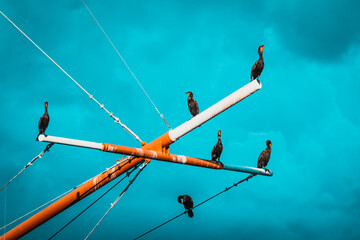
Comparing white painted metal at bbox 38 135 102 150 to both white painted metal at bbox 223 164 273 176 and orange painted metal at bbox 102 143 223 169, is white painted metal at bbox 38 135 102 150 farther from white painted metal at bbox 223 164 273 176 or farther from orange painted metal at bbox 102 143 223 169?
white painted metal at bbox 223 164 273 176

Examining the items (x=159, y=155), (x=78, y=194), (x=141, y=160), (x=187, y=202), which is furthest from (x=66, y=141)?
(x=187, y=202)

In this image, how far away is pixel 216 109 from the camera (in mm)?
10148

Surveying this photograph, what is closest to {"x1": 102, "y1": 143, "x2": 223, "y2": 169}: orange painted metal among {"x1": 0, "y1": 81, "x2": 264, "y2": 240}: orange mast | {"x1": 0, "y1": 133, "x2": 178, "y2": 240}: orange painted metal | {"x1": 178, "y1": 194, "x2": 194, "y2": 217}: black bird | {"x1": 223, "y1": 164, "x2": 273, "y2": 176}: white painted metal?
{"x1": 0, "y1": 81, "x2": 264, "y2": 240}: orange mast

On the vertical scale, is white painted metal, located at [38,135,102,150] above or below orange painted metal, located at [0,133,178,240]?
below

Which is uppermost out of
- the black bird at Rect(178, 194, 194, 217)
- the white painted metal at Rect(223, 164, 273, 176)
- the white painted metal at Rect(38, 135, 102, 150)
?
the black bird at Rect(178, 194, 194, 217)

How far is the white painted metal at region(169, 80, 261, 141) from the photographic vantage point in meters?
9.94

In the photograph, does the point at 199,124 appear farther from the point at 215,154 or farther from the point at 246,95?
the point at 215,154

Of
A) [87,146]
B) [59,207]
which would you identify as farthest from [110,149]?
[59,207]

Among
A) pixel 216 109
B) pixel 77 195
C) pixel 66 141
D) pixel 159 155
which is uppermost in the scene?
pixel 77 195

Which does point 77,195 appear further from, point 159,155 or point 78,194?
point 159,155

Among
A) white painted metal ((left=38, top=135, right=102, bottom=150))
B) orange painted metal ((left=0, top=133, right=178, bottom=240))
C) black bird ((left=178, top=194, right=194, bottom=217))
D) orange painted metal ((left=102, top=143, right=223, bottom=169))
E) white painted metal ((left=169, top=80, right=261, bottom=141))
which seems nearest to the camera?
white painted metal ((left=38, top=135, right=102, bottom=150))

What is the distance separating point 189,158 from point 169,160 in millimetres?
549

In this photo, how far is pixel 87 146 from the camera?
8.91 m

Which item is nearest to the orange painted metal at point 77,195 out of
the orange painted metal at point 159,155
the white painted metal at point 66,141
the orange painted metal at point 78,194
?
the orange painted metal at point 78,194
